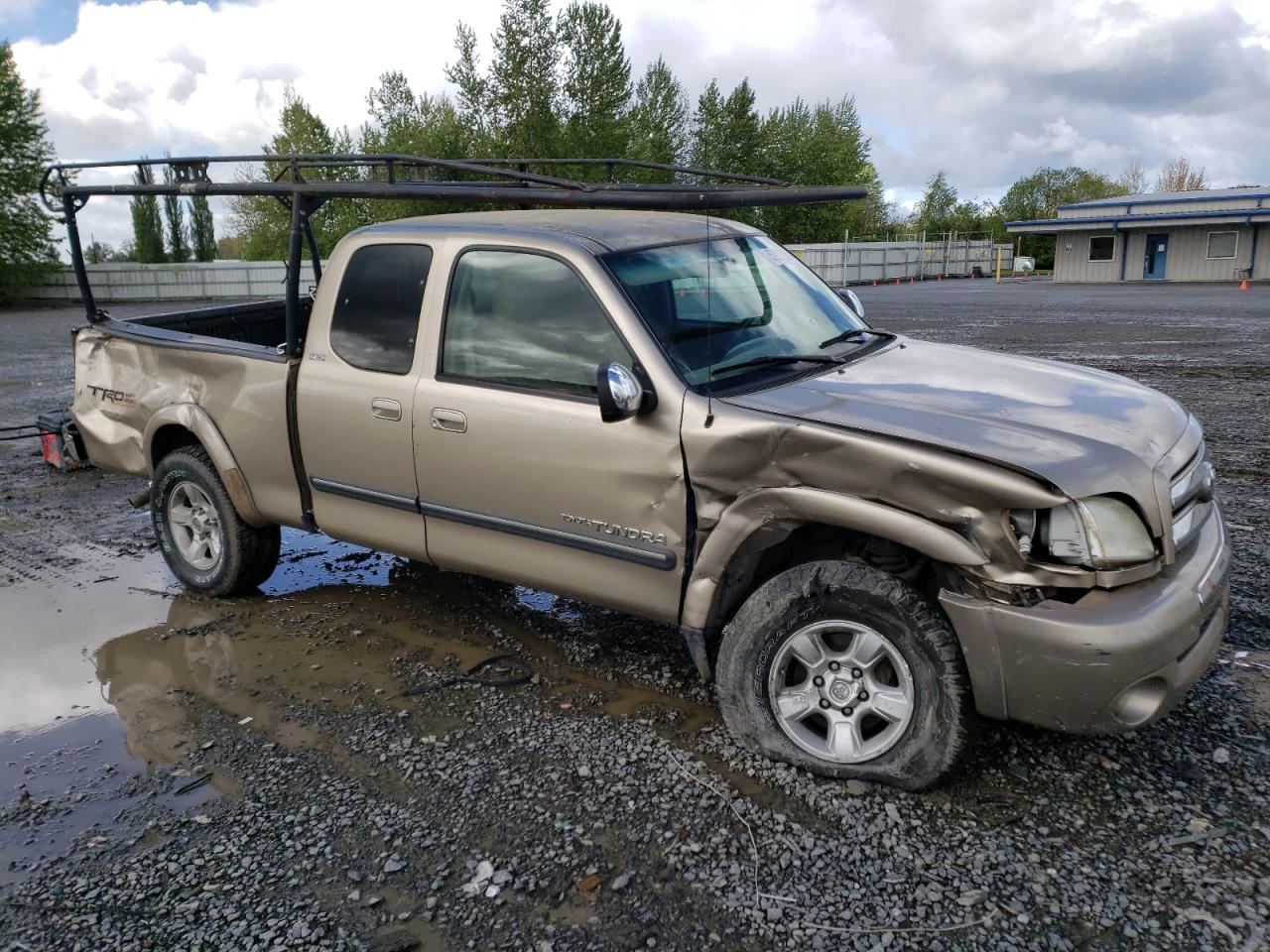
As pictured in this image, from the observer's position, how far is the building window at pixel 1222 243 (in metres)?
42.3

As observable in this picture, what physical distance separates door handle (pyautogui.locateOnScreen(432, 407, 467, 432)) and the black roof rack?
87 centimetres

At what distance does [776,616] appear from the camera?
11.3ft

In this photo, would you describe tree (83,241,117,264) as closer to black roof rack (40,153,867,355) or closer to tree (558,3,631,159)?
tree (558,3,631,159)

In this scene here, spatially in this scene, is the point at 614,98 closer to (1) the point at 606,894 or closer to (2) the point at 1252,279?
(2) the point at 1252,279

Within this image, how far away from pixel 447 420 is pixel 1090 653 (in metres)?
2.57

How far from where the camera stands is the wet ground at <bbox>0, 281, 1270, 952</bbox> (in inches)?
111

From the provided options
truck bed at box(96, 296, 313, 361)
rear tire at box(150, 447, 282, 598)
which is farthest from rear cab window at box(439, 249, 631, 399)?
rear tire at box(150, 447, 282, 598)

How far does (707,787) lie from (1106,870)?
48.9 inches

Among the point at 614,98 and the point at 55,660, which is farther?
the point at 614,98

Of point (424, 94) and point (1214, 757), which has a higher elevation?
point (424, 94)

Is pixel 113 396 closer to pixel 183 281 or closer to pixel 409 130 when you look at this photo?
pixel 183 281

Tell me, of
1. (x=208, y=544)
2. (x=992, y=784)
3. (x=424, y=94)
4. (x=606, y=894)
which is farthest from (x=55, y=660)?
(x=424, y=94)

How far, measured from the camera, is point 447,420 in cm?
418

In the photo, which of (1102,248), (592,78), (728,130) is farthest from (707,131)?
(1102,248)
